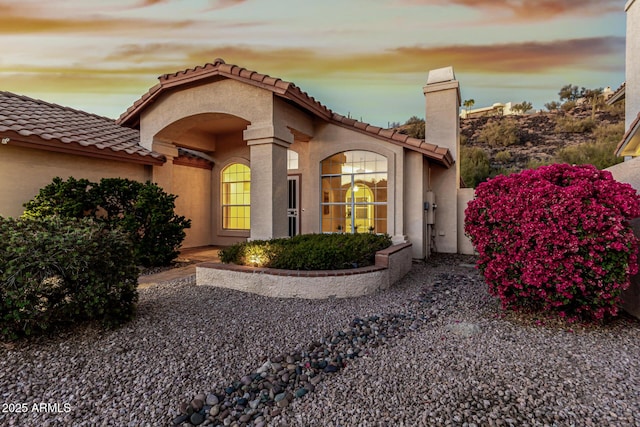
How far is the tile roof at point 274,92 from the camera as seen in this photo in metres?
7.48

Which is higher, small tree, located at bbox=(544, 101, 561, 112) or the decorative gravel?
small tree, located at bbox=(544, 101, 561, 112)

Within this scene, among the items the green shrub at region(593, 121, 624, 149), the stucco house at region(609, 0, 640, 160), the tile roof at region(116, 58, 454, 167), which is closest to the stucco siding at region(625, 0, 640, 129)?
the stucco house at region(609, 0, 640, 160)

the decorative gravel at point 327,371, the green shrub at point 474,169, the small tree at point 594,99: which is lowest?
the decorative gravel at point 327,371

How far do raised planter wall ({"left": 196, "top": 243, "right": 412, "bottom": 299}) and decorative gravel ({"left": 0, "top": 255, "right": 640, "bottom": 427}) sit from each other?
84 centimetres

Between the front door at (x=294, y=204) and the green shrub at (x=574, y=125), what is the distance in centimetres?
2835

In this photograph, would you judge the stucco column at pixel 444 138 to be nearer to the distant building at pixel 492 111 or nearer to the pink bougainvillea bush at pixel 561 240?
the pink bougainvillea bush at pixel 561 240

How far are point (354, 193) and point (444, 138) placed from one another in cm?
380

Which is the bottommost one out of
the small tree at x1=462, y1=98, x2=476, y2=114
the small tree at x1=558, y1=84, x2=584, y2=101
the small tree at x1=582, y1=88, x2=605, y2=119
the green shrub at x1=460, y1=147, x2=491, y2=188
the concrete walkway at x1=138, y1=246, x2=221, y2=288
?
the concrete walkway at x1=138, y1=246, x2=221, y2=288

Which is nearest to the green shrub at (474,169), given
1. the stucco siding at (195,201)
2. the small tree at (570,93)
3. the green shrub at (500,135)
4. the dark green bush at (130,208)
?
the green shrub at (500,135)

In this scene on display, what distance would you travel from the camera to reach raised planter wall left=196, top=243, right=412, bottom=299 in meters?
5.45

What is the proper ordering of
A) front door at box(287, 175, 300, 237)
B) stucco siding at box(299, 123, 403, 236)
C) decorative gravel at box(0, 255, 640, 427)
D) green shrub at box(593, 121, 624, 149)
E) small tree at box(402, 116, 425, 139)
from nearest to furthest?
decorative gravel at box(0, 255, 640, 427) < stucco siding at box(299, 123, 403, 236) < front door at box(287, 175, 300, 237) < green shrub at box(593, 121, 624, 149) < small tree at box(402, 116, 425, 139)

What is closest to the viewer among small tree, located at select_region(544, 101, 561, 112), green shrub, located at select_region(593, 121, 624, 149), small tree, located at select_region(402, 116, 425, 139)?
green shrub, located at select_region(593, 121, 624, 149)

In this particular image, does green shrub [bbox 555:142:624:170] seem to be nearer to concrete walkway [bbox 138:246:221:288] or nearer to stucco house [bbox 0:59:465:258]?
stucco house [bbox 0:59:465:258]

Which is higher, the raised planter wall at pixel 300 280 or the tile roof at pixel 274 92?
the tile roof at pixel 274 92
